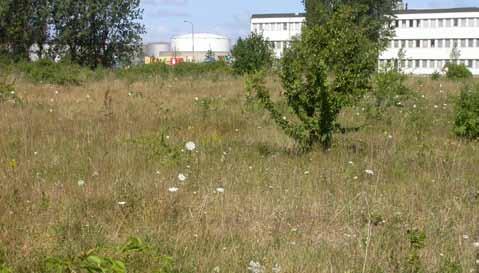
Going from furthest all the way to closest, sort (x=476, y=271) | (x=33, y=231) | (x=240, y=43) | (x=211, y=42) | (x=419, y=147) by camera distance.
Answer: (x=211, y=42)
(x=240, y=43)
(x=419, y=147)
(x=33, y=231)
(x=476, y=271)

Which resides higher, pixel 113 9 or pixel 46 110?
pixel 113 9

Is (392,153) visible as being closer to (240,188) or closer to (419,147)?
(419,147)

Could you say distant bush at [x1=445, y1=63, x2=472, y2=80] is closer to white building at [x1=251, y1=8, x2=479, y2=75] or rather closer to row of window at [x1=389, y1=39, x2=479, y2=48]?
white building at [x1=251, y1=8, x2=479, y2=75]

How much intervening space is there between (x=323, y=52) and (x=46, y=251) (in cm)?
455

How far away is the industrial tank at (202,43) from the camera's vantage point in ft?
354

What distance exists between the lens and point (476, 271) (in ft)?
11.7

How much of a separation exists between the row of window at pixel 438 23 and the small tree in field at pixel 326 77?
9017cm

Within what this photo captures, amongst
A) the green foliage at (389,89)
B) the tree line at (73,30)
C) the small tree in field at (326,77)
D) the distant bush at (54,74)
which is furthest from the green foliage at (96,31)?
the small tree in field at (326,77)

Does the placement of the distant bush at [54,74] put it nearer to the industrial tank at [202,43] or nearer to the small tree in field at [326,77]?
the small tree in field at [326,77]

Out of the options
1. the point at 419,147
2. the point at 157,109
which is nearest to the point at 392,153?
the point at 419,147

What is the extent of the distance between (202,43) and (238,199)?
104 metres

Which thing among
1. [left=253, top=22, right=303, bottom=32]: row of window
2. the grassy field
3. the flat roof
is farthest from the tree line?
[left=253, top=22, right=303, bottom=32]: row of window

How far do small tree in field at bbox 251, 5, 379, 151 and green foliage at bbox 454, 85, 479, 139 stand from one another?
2.20m

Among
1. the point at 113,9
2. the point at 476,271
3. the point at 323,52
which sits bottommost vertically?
the point at 476,271
